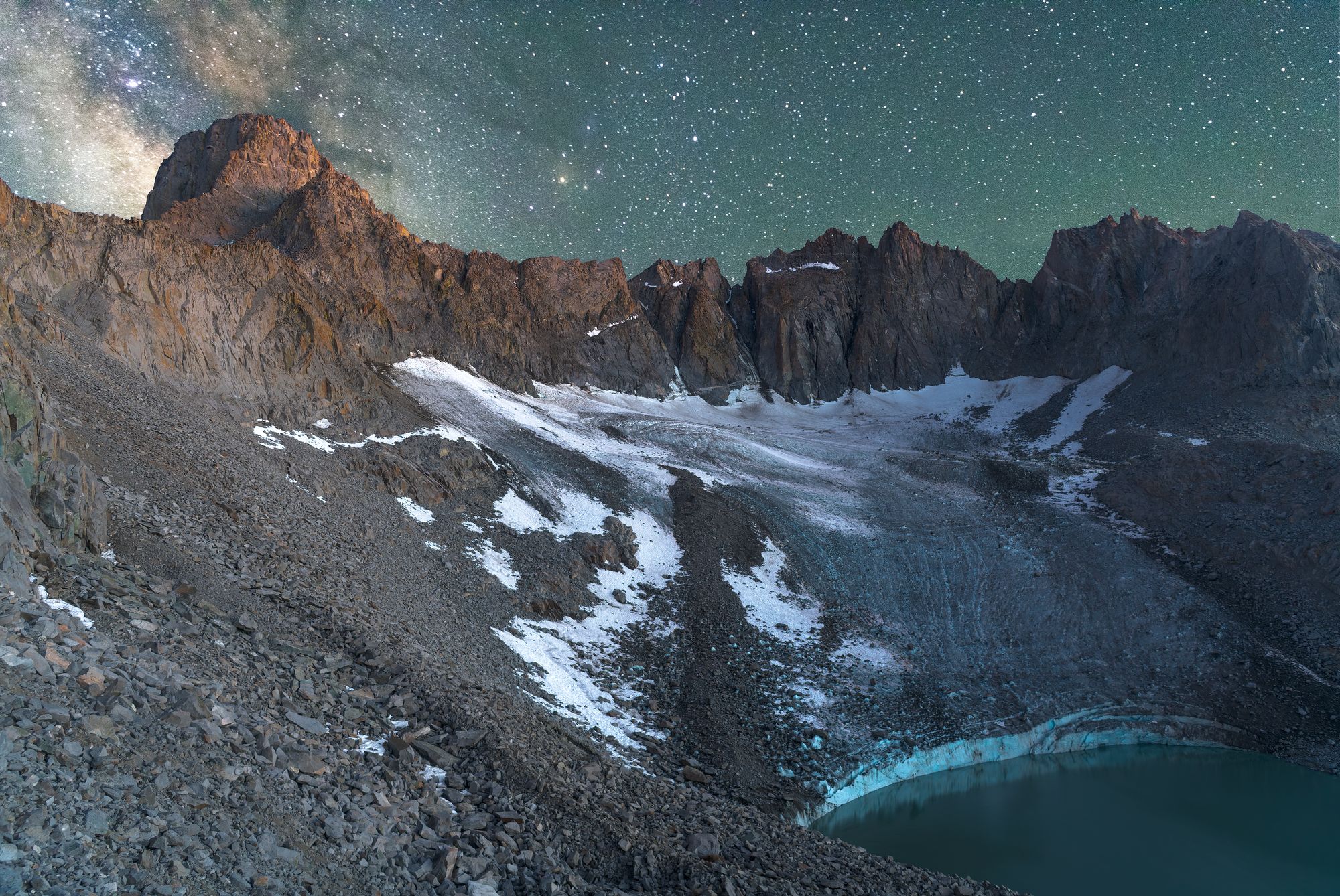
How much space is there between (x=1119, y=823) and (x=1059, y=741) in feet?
13.5

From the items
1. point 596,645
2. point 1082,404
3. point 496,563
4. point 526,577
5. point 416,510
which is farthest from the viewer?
point 1082,404

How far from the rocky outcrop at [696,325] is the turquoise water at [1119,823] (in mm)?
69444

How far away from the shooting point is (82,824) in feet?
20.5

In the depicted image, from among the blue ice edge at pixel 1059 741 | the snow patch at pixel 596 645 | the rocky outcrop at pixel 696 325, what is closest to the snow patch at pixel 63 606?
the snow patch at pixel 596 645

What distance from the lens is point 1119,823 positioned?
21.3 meters

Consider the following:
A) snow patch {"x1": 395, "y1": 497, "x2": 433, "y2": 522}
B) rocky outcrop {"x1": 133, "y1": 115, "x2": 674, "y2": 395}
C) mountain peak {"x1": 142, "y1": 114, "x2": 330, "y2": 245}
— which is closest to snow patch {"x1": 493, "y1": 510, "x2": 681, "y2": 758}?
snow patch {"x1": 395, "y1": 497, "x2": 433, "y2": 522}

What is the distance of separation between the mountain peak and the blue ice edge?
7874 cm

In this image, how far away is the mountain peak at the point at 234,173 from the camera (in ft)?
248

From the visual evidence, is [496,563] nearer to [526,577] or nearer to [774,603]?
[526,577]

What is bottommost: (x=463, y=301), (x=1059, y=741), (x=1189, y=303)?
(x=1059, y=741)

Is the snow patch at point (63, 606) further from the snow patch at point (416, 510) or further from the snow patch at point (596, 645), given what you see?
the snow patch at point (416, 510)

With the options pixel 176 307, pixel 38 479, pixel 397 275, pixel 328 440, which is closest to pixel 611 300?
pixel 397 275

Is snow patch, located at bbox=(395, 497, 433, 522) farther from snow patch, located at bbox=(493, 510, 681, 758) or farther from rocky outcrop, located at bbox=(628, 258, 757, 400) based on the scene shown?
rocky outcrop, located at bbox=(628, 258, 757, 400)

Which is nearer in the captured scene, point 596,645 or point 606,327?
point 596,645
